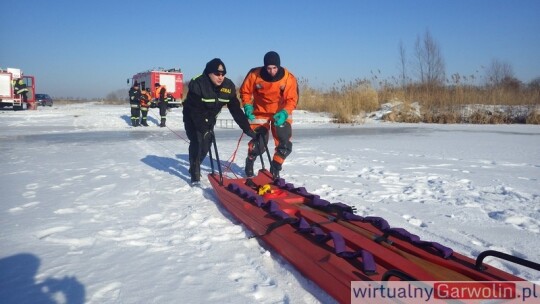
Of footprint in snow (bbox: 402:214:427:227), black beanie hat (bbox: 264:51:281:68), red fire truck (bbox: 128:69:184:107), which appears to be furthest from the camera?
red fire truck (bbox: 128:69:184:107)

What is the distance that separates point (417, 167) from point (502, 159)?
6.08 ft

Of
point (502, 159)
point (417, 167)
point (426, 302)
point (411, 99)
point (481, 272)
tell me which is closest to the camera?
point (426, 302)

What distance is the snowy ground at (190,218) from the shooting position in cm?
236

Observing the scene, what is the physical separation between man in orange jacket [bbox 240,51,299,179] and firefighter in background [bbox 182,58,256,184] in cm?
32

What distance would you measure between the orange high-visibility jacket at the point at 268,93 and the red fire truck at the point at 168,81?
2253 cm

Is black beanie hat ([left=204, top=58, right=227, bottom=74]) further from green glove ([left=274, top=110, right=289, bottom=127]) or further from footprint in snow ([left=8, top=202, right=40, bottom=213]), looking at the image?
footprint in snow ([left=8, top=202, right=40, bottom=213])

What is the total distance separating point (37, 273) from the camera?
2.49 metres

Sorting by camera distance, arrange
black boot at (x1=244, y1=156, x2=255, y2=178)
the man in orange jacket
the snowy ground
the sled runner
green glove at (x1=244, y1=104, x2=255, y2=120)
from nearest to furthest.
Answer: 1. the sled runner
2. the snowy ground
3. the man in orange jacket
4. green glove at (x1=244, y1=104, x2=255, y2=120)
5. black boot at (x1=244, y1=156, x2=255, y2=178)

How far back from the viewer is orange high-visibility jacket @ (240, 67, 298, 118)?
518cm

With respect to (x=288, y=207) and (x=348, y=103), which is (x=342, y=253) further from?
(x=348, y=103)

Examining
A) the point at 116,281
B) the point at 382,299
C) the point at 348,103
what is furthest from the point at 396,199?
the point at 348,103

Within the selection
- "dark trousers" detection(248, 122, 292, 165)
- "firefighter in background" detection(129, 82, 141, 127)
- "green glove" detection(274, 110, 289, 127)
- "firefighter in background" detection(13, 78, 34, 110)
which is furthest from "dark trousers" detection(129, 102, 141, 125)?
"firefighter in background" detection(13, 78, 34, 110)

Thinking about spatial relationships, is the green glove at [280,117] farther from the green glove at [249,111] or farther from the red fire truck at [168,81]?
the red fire truck at [168,81]

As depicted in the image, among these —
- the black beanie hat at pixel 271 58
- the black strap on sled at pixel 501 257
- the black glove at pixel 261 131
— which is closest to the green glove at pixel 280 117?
the black glove at pixel 261 131
